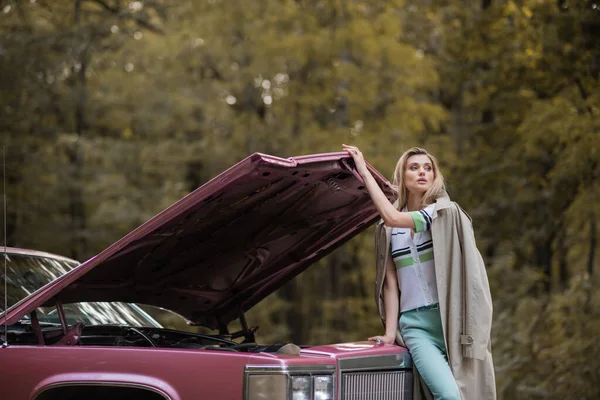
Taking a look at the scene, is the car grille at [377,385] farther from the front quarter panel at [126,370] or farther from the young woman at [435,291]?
the front quarter panel at [126,370]

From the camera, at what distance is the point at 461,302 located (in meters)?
4.03

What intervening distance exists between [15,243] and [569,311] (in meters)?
10.3

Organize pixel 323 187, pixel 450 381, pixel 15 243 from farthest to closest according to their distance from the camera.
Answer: pixel 15 243, pixel 323 187, pixel 450 381

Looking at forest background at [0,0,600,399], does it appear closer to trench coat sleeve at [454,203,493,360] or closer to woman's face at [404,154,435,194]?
woman's face at [404,154,435,194]

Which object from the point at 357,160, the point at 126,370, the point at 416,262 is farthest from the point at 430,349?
the point at 126,370

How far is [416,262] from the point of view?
4.25 metres

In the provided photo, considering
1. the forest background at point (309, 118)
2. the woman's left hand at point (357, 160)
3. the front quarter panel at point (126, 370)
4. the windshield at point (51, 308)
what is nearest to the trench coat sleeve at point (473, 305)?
the woman's left hand at point (357, 160)

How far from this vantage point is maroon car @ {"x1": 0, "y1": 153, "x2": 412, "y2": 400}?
370 centimetres

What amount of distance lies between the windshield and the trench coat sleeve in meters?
2.30

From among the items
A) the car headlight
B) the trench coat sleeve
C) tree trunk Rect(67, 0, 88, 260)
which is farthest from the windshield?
tree trunk Rect(67, 0, 88, 260)

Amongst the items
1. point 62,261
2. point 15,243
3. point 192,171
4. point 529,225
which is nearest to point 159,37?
point 192,171

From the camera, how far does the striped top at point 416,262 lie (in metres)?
4.15

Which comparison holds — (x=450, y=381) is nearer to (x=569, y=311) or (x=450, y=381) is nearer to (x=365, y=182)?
(x=365, y=182)

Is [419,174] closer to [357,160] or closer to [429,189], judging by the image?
[429,189]
